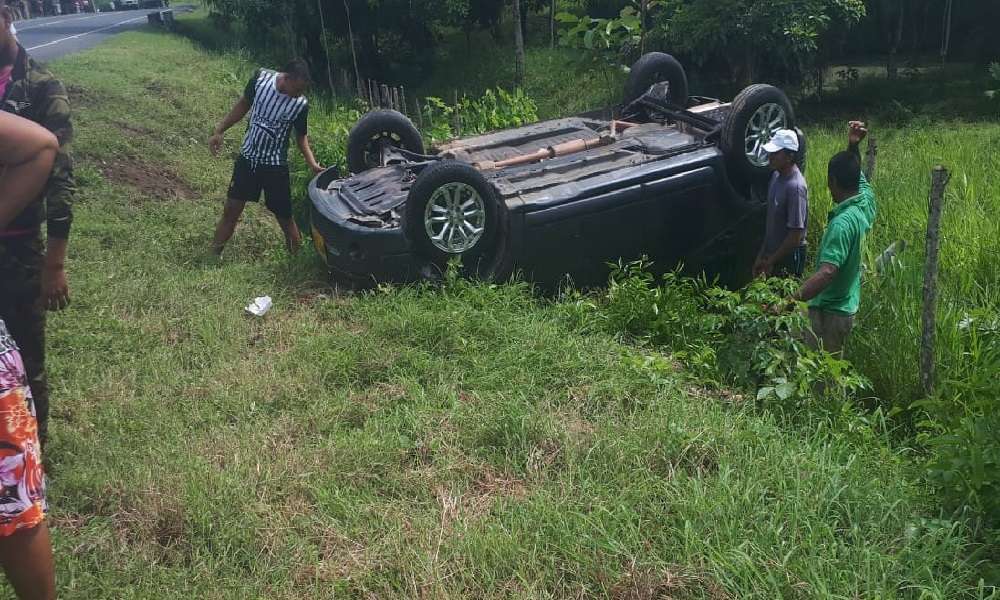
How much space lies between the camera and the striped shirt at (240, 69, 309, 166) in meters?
6.38

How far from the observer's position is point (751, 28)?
14727mm

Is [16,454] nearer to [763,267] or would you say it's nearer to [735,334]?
[735,334]

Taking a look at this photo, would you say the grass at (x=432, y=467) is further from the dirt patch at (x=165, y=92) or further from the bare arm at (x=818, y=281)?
the dirt patch at (x=165, y=92)

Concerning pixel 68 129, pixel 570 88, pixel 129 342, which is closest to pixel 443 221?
pixel 129 342

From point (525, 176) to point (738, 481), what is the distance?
3.22 m

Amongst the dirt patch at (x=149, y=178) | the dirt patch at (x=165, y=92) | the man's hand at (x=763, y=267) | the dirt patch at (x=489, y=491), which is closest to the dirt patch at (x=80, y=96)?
the dirt patch at (x=165, y=92)

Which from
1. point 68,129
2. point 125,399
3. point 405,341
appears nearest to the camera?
point 68,129

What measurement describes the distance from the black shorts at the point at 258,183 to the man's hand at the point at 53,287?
10.3ft

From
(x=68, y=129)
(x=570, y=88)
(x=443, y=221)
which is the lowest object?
(x=570, y=88)

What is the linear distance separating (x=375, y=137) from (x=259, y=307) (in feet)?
7.62

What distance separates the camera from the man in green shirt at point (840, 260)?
445cm

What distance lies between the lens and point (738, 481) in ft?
10.4

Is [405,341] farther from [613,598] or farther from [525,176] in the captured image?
[613,598]

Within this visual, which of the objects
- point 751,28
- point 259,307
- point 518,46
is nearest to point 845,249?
point 259,307
